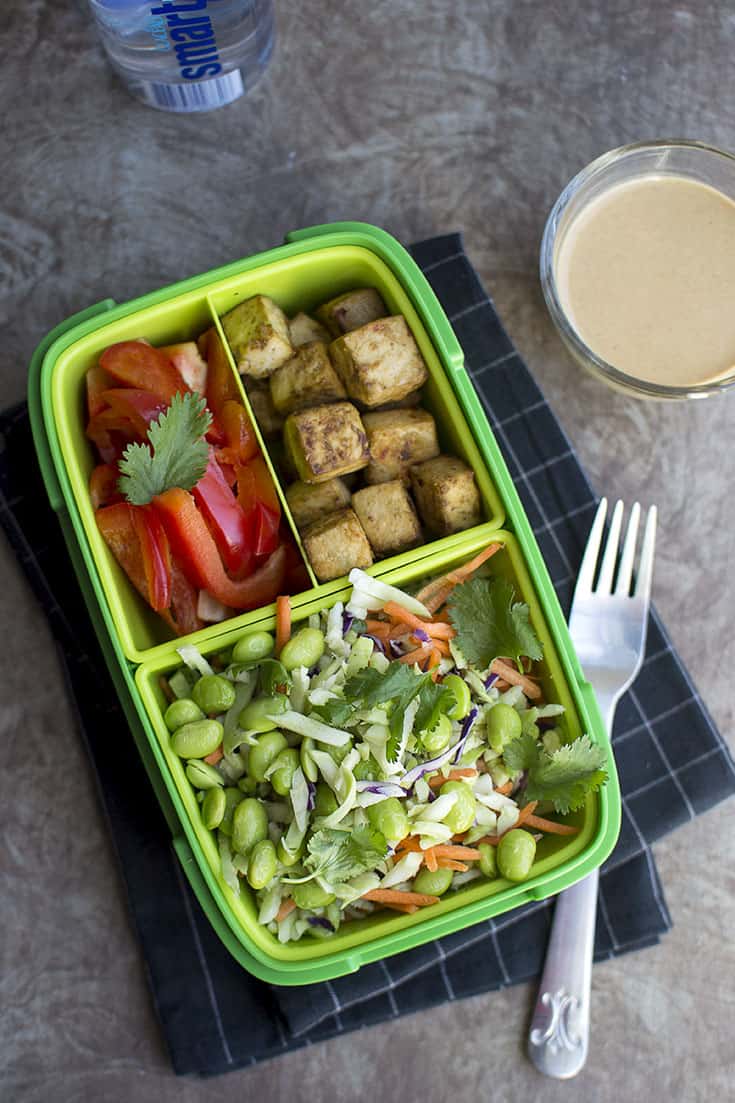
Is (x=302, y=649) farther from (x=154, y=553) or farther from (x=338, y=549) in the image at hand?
(x=154, y=553)

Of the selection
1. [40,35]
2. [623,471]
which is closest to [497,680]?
[623,471]

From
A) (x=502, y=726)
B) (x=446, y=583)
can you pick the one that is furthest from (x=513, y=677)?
(x=446, y=583)

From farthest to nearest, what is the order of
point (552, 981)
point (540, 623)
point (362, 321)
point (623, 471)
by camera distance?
1. point (623, 471)
2. point (552, 981)
3. point (362, 321)
4. point (540, 623)

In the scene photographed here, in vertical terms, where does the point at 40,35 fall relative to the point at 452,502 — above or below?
above

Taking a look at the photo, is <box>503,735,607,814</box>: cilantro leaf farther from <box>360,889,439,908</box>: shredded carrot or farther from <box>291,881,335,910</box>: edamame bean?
<box>291,881,335,910</box>: edamame bean

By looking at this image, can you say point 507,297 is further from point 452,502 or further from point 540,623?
point 540,623

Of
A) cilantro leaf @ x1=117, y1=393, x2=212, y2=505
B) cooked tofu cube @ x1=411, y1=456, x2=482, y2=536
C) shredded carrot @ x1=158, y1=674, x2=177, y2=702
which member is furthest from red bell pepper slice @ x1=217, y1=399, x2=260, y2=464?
shredded carrot @ x1=158, y1=674, x2=177, y2=702
